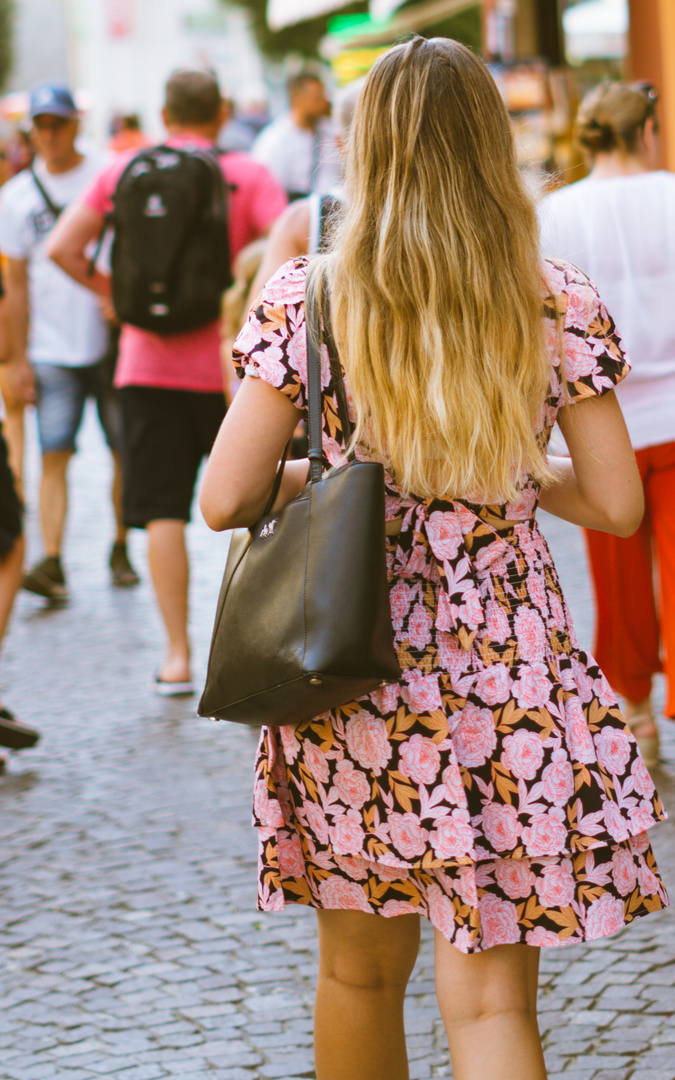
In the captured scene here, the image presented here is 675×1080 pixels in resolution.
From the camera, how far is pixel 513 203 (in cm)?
203

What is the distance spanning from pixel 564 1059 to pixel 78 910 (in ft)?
4.54

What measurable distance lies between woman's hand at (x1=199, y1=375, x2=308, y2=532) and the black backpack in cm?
336

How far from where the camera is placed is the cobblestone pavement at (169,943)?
2959 mm

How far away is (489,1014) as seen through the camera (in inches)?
79.7

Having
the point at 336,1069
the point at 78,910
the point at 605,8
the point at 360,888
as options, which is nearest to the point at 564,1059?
the point at 336,1069

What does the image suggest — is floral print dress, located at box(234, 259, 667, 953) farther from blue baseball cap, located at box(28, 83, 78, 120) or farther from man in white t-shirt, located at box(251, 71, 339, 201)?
man in white t-shirt, located at box(251, 71, 339, 201)

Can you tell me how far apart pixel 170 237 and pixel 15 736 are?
6.15ft

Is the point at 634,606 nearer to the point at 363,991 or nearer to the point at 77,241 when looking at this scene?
the point at 363,991

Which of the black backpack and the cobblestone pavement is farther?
the black backpack

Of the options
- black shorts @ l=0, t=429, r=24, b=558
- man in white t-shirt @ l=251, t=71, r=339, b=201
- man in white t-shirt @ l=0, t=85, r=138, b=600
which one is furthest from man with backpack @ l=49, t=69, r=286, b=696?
man in white t-shirt @ l=251, t=71, r=339, b=201

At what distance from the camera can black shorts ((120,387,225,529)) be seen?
552 cm

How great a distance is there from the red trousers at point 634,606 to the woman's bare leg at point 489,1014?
2.40 meters

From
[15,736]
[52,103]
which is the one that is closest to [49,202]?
[52,103]

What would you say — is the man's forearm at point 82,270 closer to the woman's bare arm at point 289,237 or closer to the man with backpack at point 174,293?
the man with backpack at point 174,293
